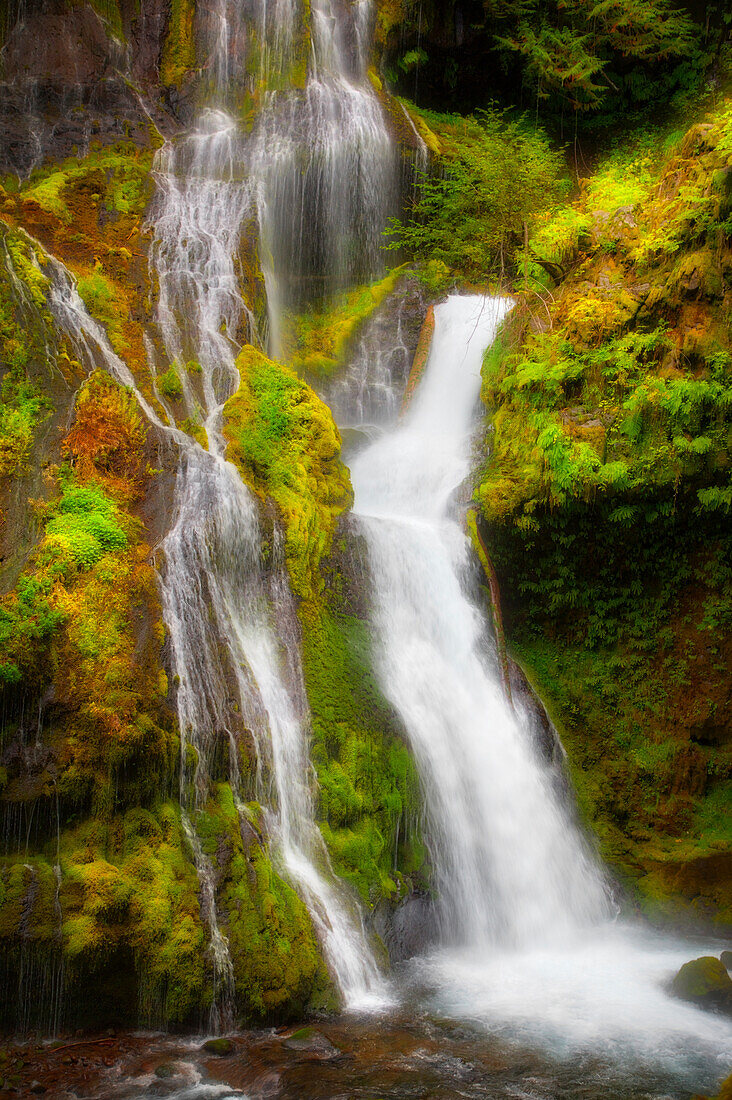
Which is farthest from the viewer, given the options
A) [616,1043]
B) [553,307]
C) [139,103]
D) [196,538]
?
[139,103]

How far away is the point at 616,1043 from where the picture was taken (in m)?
5.82

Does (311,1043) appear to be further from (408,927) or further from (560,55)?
(560,55)

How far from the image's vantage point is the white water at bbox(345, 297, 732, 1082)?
6.18 metres

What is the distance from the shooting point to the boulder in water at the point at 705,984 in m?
6.50

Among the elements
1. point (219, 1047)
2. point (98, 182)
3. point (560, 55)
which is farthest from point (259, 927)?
point (560, 55)

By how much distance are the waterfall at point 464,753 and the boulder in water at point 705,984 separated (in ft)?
5.30

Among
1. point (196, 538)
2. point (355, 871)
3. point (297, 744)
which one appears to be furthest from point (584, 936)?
point (196, 538)

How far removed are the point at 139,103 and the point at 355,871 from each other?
616 inches

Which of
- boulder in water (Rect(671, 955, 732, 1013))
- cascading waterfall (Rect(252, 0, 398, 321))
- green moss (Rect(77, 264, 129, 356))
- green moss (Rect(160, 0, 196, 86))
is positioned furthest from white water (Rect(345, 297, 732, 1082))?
green moss (Rect(160, 0, 196, 86))

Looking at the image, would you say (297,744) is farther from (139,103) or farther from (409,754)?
(139,103)

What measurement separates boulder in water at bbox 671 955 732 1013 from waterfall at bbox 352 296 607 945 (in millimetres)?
1616

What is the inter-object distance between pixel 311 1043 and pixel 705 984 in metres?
3.63

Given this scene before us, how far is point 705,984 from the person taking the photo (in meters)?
6.58

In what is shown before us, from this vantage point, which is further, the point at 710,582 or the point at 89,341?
the point at 710,582
